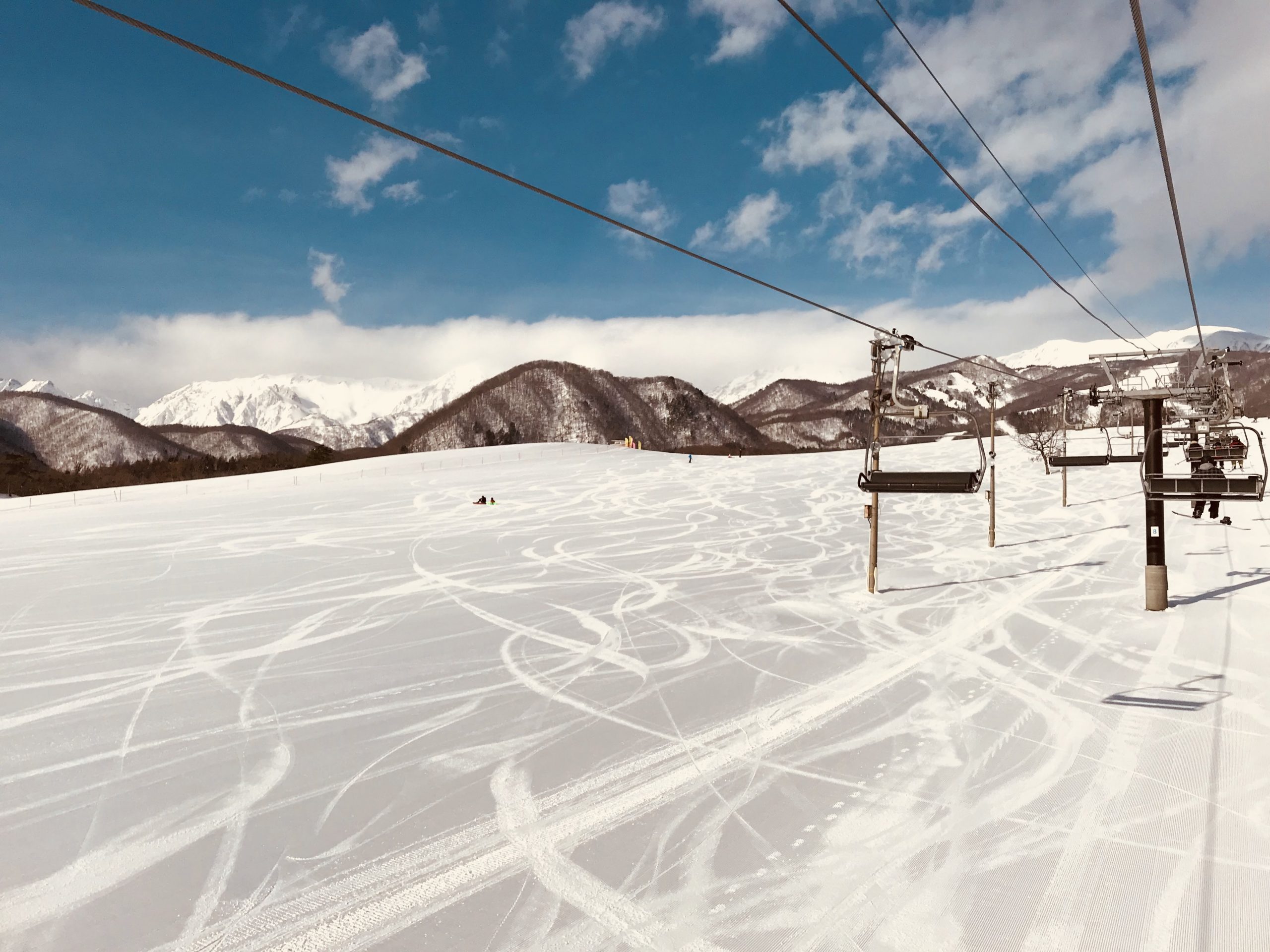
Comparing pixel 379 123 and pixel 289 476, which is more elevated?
pixel 379 123

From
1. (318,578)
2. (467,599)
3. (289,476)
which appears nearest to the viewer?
(467,599)

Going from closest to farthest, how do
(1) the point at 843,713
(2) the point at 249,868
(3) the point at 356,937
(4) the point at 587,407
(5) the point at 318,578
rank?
(3) the point at 356,937, (2) the point at 249,868, (1) the point at 843,713, (5) the point at 318,578, (4) the point at 587,407

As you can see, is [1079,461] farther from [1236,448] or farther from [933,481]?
[933,481]

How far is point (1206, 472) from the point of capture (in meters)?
16.0

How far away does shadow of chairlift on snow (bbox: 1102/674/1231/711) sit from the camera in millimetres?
8891

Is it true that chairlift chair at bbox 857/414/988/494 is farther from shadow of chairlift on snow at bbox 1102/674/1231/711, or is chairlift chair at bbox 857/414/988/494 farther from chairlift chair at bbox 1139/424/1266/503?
shadow of chairlift on snow at bbox 1102/674/1231/711

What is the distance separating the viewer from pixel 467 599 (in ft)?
50.2

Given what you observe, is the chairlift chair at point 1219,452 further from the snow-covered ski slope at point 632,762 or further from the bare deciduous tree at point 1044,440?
the bare deciduous tree at point 1044,440

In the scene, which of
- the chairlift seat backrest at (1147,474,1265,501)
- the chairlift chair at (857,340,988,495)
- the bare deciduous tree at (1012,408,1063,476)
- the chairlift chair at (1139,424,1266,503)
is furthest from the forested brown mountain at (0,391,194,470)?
the chairlift seat backrest at (1147,474,1265,501)

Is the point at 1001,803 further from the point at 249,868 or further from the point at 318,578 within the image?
the point at 318,578

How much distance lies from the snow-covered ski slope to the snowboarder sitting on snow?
2.94m

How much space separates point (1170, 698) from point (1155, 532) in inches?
247

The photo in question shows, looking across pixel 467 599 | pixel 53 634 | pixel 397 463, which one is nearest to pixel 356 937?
pixel 467 599

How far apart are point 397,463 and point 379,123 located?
2155 inches
